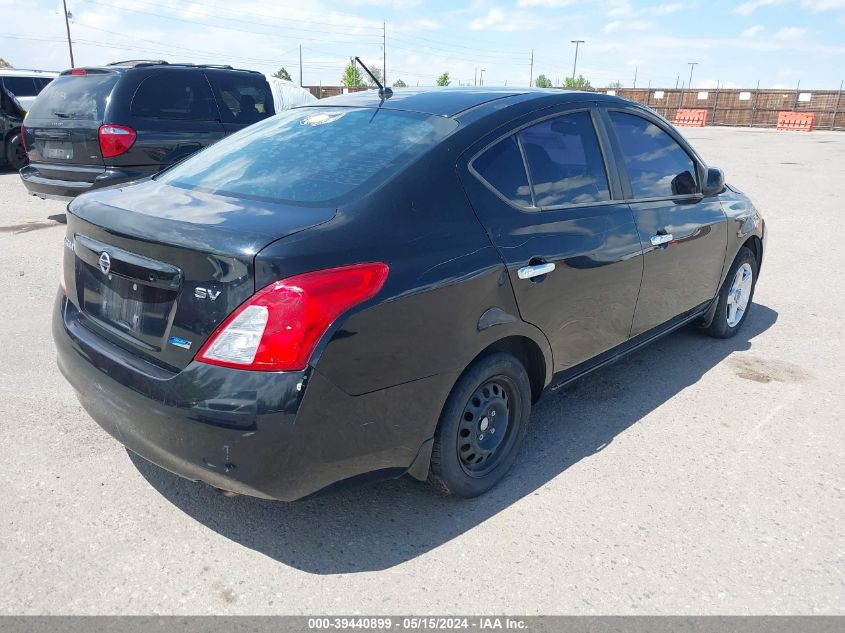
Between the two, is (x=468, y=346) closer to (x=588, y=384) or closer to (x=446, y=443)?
(x=446, y=443)

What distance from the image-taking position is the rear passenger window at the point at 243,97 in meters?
8.33

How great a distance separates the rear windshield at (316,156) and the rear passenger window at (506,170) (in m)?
0.21

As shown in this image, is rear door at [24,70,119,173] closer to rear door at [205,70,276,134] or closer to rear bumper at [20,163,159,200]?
rear bumper at [20,163,159,200]

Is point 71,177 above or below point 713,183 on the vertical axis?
below

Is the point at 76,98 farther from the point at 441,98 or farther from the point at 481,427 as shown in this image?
the point at 481,427

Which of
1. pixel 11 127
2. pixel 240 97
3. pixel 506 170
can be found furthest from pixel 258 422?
pixel 11 127

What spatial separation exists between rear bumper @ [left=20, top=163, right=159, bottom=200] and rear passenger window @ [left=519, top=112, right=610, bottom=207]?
5.11m

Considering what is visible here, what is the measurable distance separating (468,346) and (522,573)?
873 mm

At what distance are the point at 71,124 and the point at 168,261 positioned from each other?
20.6 ft

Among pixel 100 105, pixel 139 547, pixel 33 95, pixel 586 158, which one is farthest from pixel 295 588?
pixel 33 95

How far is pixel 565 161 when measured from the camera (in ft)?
10.8

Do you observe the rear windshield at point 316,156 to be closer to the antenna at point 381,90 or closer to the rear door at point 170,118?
the antenna at point 381,90

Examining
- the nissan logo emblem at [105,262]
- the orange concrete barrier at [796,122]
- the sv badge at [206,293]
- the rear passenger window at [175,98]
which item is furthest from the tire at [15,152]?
the orange concrete barrier at [796,122]

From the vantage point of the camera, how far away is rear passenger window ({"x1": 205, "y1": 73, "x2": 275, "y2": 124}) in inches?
328
